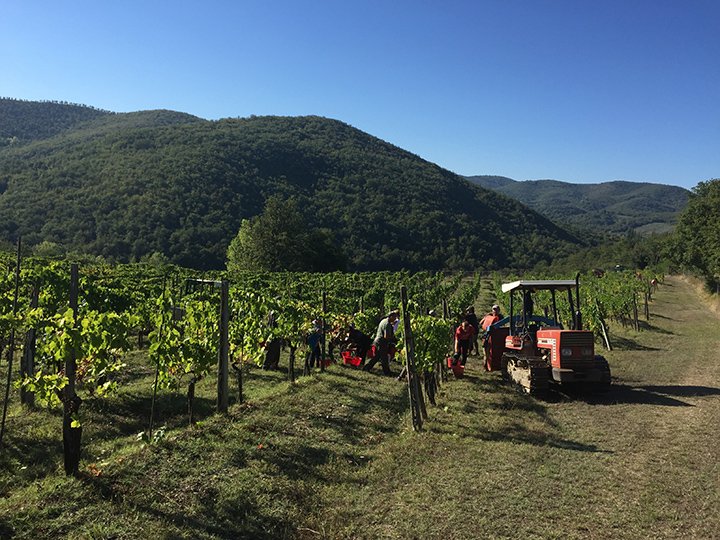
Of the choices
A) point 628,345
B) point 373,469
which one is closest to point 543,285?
point 373,469

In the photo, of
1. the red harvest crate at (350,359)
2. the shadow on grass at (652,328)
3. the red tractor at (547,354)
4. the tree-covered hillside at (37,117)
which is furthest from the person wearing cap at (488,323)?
the tree-covered hillside at (37,117)

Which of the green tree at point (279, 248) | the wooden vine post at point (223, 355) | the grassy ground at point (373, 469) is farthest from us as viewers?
the green tree at point (279, 248)

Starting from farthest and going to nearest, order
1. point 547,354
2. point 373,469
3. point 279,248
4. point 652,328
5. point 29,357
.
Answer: point 279,248 < point 652,328 < point 547,354 < point 29,357 < point 373,469

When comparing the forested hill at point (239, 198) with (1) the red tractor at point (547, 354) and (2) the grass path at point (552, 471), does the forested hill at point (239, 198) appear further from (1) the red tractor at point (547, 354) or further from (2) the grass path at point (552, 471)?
(2) the grass path at point (552, 471)

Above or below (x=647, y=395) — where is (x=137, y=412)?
above

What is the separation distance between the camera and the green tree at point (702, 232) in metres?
38.3

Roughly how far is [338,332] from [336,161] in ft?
351

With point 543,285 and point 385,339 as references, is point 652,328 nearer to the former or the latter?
point 543,285

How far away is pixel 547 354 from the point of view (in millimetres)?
10383

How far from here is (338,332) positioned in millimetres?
14195

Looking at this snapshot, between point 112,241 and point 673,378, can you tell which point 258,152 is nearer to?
Answer: point 112,241

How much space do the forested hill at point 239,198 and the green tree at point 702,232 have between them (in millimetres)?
41827

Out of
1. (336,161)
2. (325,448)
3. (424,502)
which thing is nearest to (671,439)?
(424,502)

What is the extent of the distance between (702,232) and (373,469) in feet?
146
